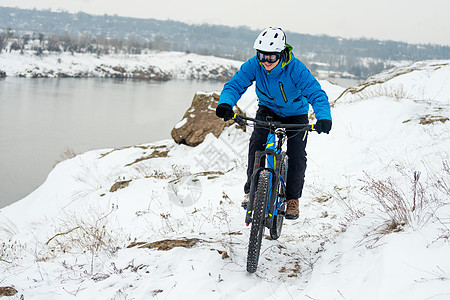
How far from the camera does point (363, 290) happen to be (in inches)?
84.7

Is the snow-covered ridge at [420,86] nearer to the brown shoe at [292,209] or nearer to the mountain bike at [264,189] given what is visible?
the brown shoe at [292,209]

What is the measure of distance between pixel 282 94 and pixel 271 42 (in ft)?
2.01

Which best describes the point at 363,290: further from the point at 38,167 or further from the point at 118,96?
the point at 118,96

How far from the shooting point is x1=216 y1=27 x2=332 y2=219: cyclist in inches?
129

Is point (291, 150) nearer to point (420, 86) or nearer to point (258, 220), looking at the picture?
point (258, 220)

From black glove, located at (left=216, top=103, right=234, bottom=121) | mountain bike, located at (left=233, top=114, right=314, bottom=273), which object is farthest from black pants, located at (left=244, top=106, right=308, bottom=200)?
black glove, located at (left=216, top=103, right=234, bottom=121)

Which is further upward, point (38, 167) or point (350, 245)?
point (350, 245)

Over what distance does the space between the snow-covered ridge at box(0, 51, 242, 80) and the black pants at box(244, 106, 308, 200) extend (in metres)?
94.7

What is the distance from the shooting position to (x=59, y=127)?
34.6m

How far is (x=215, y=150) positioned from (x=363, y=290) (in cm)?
924

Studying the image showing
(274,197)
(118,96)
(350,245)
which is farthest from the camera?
(118,96)

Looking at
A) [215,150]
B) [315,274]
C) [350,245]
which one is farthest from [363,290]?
→ [215,150]

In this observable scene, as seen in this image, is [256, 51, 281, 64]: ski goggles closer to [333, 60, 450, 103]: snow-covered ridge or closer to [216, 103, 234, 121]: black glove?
[216, 103, 234, 121]: black glove

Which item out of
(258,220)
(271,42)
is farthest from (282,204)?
(271,42)
